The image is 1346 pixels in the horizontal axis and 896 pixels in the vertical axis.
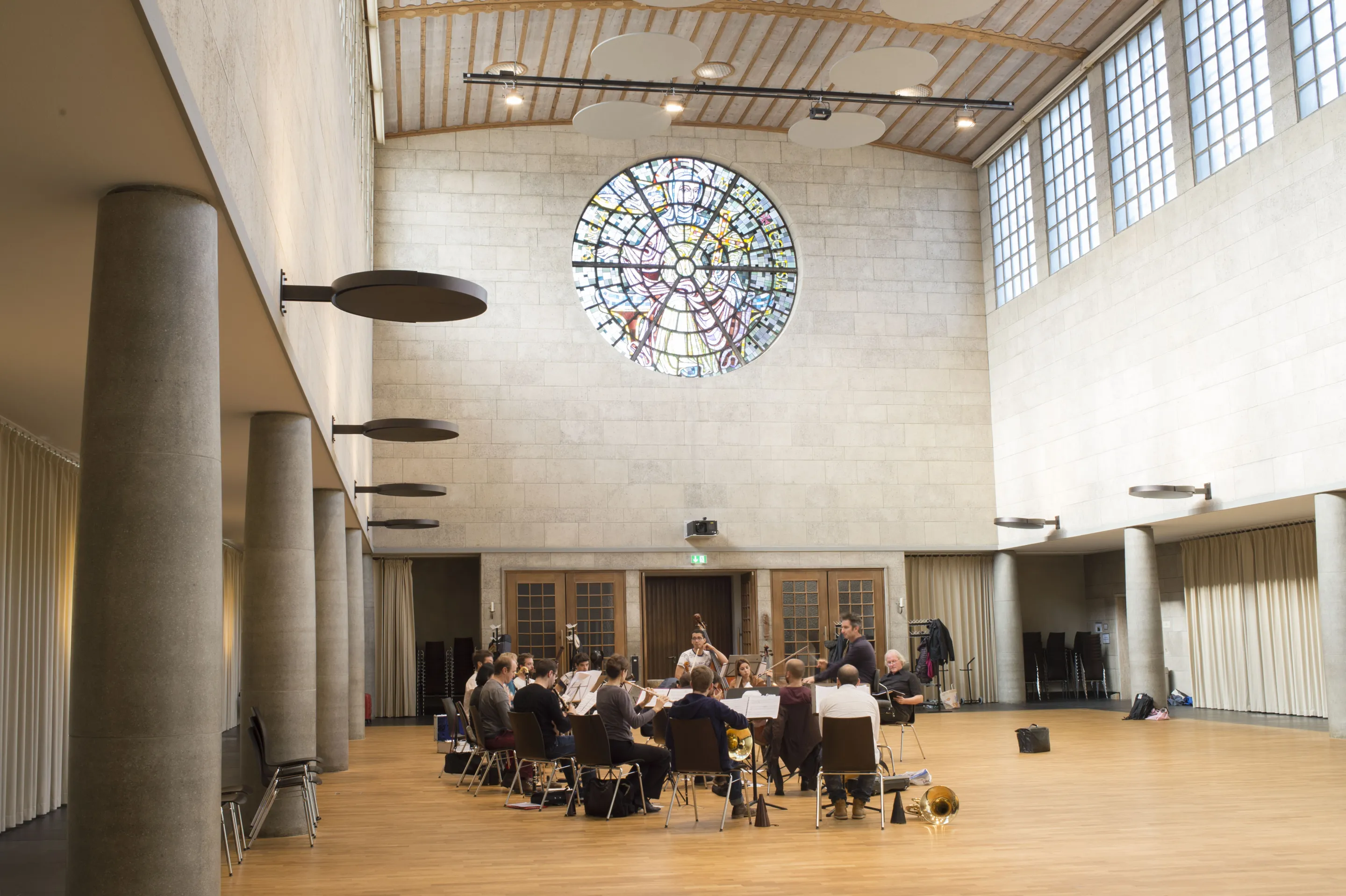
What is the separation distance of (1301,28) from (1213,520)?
20.1 ft

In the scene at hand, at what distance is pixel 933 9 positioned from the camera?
12.0 m

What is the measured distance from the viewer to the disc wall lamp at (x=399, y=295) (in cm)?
586

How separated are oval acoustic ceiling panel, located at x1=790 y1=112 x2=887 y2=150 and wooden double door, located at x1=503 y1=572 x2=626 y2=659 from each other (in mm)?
7344

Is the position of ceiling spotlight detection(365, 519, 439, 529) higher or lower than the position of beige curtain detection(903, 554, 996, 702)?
higher

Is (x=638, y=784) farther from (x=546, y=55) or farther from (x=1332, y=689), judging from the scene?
(x=546, y=55)

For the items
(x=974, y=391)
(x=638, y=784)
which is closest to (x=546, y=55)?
(x=974, y=391)

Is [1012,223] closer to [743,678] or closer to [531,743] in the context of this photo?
[743,678]

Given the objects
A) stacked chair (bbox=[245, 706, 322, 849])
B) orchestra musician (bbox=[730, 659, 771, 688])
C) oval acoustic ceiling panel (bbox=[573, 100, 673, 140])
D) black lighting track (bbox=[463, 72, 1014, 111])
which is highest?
black lighting track (bbox=[463, 72, 1014, 111])

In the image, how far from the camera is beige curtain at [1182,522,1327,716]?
15539mm

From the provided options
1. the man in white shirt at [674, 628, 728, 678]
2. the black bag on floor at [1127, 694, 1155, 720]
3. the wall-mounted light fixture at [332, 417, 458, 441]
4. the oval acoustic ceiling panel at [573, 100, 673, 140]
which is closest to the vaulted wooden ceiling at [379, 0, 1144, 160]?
the oval acoustic ceiling panel at [573, 100, 673, 140]

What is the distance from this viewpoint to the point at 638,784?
8445 mm

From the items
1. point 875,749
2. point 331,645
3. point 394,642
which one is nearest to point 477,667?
point 331,645

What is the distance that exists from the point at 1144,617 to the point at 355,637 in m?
10.7

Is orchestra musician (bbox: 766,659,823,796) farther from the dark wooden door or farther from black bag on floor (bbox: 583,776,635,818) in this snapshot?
the dark wooden door
